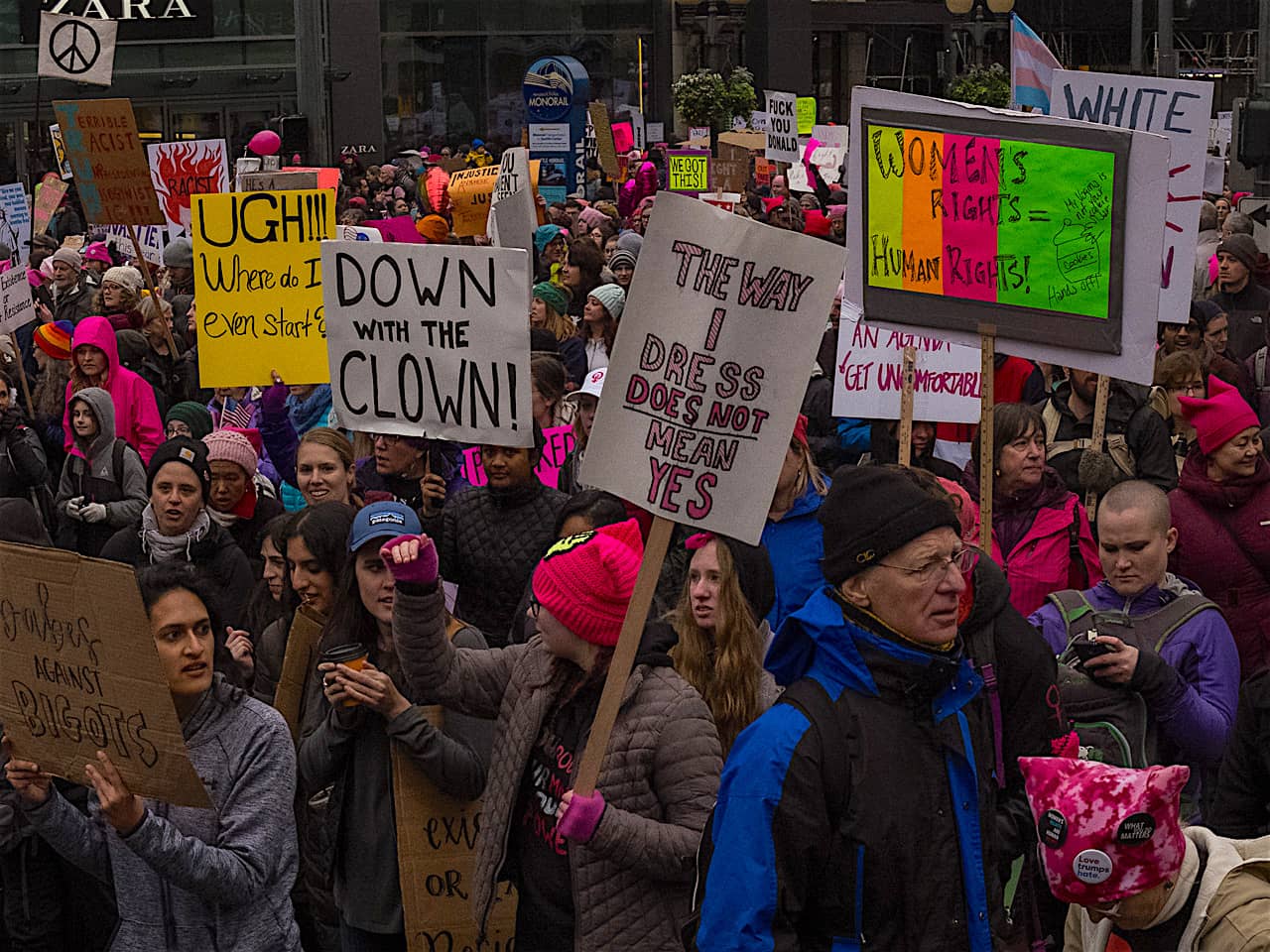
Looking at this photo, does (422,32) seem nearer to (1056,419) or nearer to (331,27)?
(331,27)

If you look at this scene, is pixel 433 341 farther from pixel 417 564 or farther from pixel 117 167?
pixel 117 167

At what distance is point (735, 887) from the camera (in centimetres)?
302

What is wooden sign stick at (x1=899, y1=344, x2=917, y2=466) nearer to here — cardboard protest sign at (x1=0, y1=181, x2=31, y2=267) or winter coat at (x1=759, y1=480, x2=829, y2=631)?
winter coat at (x1=759, y1=480, x2=829, y2=631)

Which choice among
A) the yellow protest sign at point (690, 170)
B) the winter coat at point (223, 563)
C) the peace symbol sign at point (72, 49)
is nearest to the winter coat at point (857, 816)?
the winter coat at point (223, 563)

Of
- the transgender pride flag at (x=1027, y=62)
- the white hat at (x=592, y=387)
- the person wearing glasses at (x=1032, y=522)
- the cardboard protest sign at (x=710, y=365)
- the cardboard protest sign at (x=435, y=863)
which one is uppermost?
the transgender pride flag at (x=1027, y=62)

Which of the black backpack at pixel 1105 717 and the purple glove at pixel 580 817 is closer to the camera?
the purple glove at pixel 580 817

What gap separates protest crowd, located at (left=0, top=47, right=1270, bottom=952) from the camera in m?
3.07

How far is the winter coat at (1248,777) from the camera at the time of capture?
3889mm

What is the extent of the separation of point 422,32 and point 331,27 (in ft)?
9.16

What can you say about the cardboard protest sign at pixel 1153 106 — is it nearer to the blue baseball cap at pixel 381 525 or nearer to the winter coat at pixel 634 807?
the blue baseball cap at pixel 381 525

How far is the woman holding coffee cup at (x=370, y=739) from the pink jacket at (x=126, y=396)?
466 centimetres

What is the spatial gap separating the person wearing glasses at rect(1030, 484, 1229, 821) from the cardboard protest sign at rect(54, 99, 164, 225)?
24.9 feet

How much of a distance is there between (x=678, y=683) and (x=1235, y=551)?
259 cm

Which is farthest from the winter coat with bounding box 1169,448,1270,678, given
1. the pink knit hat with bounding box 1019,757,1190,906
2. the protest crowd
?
the pink knit hat with bounding box 1019,757,1190,906
